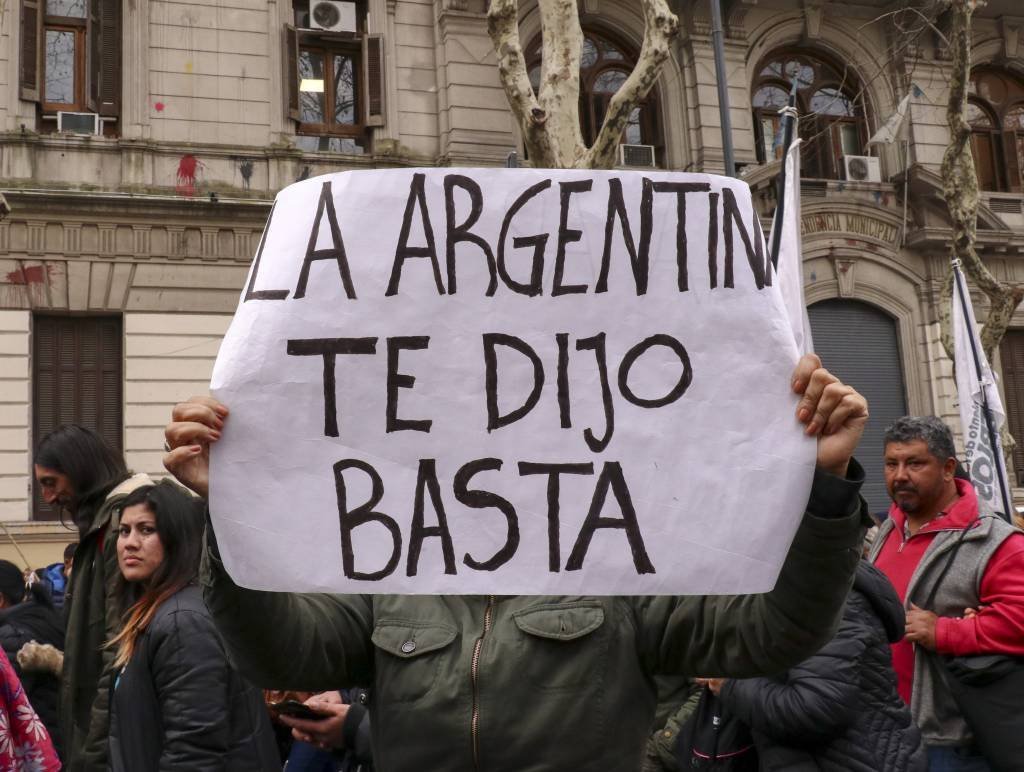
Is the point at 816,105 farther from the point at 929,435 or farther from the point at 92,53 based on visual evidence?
the point at 929,435

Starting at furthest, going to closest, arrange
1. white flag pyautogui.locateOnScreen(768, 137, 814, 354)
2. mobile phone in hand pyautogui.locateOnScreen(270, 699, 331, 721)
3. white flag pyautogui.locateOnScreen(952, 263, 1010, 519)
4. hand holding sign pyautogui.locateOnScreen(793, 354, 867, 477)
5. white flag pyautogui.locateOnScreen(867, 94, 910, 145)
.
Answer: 1. white flag pyautogui.locateOnScreen(867, 94, 910, 145)
2. white flag pyautogui.locateOnScreen(952, 263, 1010, 519)
3. white flag pyautogui.locateOnScreen(768, 137, 814, 354)
4. mobile phone in hand pyautogui.locateOnScreen(270, 699, 331, 721)
5. hand holding sign pyautogui.locateOnScreen(793, 354, 867, 477)

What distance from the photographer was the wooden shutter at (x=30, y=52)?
14.5m

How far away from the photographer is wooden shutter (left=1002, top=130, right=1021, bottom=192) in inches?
765

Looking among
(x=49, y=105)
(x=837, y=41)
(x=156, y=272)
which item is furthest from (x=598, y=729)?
(x=837, y=41)

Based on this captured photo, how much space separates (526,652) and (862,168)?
17890 millimetres

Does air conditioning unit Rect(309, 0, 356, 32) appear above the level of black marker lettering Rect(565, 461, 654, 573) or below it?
above

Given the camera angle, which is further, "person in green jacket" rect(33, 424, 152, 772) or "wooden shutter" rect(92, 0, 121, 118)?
"wooden shutter" rect(92, 0, 121, 118)

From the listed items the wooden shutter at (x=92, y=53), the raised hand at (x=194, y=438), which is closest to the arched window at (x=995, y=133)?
the wooden shutter at (x=92, y=53)

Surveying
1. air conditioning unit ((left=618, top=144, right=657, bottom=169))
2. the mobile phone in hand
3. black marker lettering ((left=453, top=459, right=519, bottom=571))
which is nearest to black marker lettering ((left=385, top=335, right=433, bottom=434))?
black marker lettering ((left=453, top=459, right=519, bottom=571))

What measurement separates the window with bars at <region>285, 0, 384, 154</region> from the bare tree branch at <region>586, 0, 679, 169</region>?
22.0 feet

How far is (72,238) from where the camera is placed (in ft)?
46.8

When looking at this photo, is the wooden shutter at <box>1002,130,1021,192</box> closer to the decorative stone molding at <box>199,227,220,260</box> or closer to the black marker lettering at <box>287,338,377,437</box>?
the decorative stone molding at <box>199,227,220,260</box>

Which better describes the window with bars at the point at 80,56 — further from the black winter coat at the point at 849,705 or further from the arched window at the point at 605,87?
the black winter coat at the point at 849,705

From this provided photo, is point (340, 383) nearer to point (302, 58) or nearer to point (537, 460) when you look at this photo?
point (537, 460)
